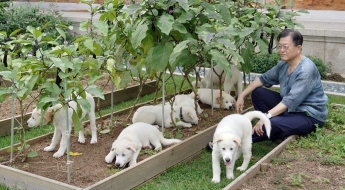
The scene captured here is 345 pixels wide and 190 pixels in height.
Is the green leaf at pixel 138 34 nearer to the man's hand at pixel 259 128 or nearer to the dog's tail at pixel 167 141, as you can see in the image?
the dog's tail at pixel 167 141

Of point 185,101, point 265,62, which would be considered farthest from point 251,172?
point 265,62

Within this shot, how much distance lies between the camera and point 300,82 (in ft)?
16.4

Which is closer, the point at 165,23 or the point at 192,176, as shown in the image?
the point at 165,23

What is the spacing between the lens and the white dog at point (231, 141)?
4.07 m

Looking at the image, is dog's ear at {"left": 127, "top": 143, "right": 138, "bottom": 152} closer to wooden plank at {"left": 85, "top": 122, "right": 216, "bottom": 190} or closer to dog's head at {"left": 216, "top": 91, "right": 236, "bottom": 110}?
wooden plank at {"left": 85, "top": 122, "right": 216, "bottom": 190}

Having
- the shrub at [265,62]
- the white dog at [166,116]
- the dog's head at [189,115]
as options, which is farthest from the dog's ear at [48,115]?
the shrub at [265,62]

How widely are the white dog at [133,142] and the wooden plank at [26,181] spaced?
2.17 feet

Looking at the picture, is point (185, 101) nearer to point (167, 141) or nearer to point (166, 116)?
point (166, 116)

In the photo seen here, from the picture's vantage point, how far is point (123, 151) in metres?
4.39

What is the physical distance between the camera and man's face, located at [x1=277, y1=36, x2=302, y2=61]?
16.3 ft

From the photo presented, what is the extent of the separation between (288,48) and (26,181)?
114 inches

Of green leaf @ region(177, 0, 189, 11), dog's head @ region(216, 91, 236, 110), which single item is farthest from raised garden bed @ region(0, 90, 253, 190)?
green leaf @ region(177, 0, 189, 11)

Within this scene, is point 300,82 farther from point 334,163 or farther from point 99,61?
point 99,61

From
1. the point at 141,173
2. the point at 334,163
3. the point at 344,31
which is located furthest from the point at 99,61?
the point at 344,31
